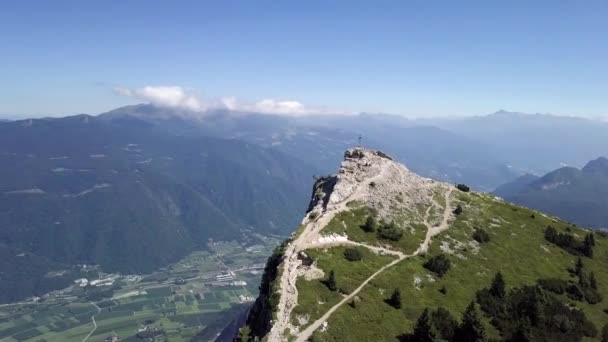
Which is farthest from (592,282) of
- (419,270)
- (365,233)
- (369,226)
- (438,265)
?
(365,233)

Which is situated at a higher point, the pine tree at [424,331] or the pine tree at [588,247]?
the pine tree at [424,331]

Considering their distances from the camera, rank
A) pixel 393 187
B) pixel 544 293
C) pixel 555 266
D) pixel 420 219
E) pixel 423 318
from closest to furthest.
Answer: pixel 423 318 < pixel 544 293 < pixel 555 266 < pixel 420 219 < pixel 393 187

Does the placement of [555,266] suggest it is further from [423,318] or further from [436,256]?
[423,318]

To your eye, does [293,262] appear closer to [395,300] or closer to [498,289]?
[395,300]

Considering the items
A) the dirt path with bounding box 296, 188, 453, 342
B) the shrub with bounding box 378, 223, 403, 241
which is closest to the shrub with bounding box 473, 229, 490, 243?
the dirt path with bounding box 296, 188, 453, 342

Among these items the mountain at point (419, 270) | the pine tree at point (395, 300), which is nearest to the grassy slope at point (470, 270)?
the mountain at point (419, 270)

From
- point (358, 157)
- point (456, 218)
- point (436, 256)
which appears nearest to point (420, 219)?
point (456, 218)

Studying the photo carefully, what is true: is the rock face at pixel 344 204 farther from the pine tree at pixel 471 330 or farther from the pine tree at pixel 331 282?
the pine tree at pixel 471 330

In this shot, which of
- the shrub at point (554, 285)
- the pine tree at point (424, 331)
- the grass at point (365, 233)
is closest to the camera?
the pine tree at point (424, 331)
